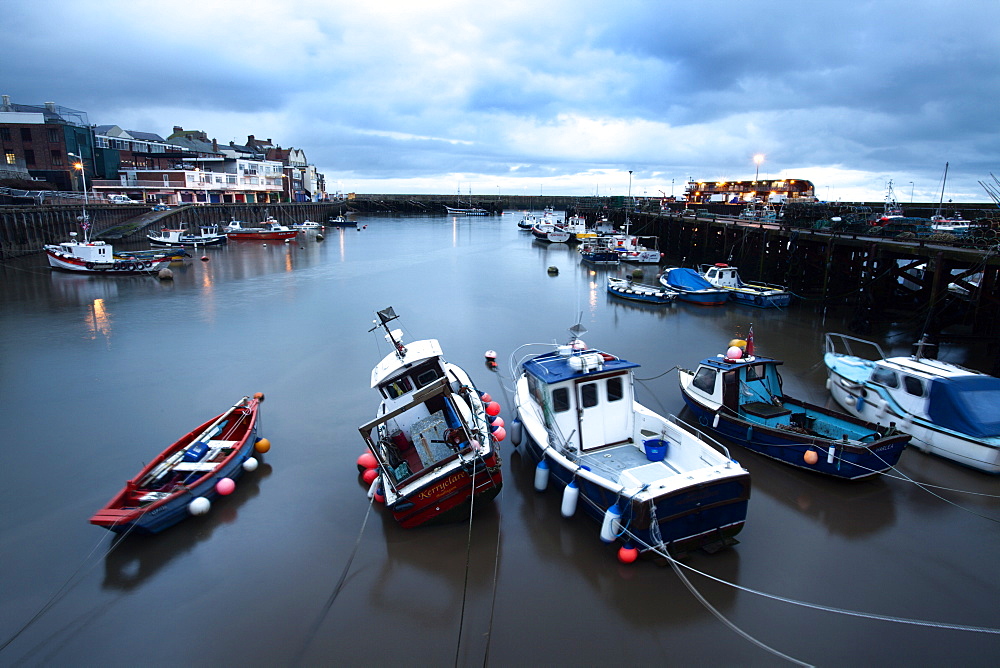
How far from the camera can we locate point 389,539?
862 centimetres

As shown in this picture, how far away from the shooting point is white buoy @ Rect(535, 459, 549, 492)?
9.41 meters

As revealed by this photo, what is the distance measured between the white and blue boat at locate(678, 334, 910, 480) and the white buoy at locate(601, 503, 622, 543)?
4273 millimetres

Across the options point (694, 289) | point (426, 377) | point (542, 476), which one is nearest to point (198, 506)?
point (426, 377)

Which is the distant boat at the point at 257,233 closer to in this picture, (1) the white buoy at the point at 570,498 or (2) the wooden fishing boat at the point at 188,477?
(2) the wooden fishing boat at the point at 188,477

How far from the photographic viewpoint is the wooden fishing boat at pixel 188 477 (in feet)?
27.1

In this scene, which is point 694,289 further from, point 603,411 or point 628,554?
point 628,554

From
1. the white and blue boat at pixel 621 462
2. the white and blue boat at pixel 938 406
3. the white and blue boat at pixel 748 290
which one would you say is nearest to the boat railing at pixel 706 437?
the white and blue boat at pixel 621 462

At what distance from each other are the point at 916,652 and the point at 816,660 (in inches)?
49.2

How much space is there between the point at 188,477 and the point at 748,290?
2585 cm

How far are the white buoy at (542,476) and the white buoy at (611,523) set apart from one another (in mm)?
1820

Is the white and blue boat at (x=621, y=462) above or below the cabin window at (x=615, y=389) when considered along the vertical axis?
below

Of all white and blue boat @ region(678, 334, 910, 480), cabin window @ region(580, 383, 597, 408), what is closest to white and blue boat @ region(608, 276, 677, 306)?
white and blue boat @ region(678, 334, 910, 480)

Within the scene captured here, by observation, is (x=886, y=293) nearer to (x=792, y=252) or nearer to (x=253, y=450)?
(x=792, y=252)

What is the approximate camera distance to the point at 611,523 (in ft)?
25.3
